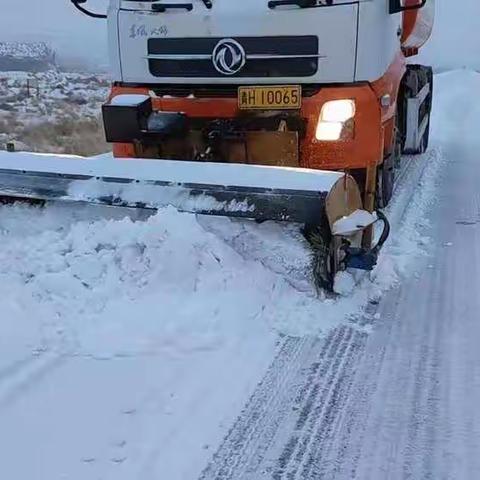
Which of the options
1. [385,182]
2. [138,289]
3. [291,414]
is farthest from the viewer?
[385,182]

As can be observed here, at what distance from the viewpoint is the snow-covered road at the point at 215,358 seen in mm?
2525

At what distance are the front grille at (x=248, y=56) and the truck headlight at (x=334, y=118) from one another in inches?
10.9

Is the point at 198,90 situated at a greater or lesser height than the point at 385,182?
greater

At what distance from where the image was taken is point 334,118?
4926 mm

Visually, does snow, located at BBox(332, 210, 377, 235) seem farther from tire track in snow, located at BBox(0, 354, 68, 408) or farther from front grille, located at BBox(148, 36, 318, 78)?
tire track in snow, located at BBox(0, 354, 68, 408)

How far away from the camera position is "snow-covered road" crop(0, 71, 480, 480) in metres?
2.53

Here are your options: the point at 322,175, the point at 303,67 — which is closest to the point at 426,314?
the point at 322,175

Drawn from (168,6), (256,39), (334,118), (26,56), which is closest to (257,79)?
(256,39)

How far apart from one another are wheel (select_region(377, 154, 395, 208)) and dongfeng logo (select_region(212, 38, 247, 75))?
1476 mm

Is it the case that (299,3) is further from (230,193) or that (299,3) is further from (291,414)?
(291,414)

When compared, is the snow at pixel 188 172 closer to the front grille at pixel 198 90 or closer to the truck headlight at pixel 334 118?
the truck headlight at pixel 334 118

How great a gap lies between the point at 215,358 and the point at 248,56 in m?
2.56

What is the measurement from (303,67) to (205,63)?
0.72 metres

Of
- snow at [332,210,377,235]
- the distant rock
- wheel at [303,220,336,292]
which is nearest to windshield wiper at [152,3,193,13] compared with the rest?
snow at [332,210,377,235]
